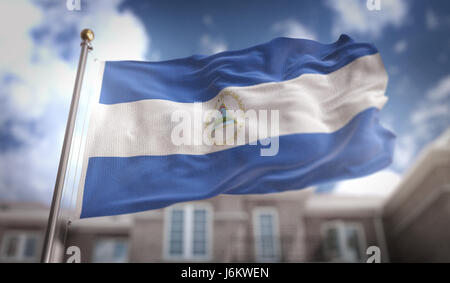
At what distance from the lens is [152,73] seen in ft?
22.9

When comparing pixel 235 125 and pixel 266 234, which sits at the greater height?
pixel 266 234

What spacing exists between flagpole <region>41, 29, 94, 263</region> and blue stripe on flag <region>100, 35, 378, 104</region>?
569 mm

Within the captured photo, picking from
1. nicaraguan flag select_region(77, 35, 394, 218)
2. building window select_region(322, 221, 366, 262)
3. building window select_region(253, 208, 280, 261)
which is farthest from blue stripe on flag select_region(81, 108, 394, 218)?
building window select_region(322, 221, 366, 262)

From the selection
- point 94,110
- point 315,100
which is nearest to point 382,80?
point 315,100

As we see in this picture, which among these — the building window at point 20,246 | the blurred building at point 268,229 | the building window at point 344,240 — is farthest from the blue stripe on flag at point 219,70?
the building window at point 20,246

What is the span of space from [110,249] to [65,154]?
54.0 ft

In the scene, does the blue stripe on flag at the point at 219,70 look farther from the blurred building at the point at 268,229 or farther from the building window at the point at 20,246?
the building window at the point at 20,246

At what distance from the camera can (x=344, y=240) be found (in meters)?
21.4

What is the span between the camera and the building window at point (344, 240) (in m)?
20.4

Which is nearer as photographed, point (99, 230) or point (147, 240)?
point (147, 240)

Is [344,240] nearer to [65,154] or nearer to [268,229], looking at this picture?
[268,229]

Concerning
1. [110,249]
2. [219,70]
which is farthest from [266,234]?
[219,70]
